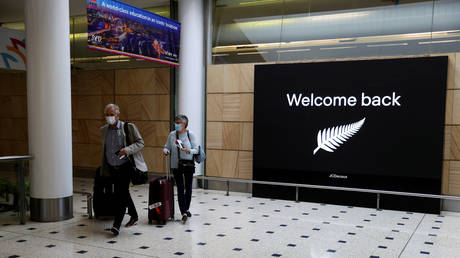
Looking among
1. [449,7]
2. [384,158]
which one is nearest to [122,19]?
[384,158]

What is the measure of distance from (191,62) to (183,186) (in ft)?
11.3

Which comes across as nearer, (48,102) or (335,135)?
(48,102)

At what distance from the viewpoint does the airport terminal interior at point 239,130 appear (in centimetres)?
534

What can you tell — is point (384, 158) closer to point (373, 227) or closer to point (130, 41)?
point (373, 227)

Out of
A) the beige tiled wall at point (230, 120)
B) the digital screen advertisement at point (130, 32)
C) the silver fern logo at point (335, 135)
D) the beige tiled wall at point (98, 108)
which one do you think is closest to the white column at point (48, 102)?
the digital screen advertisement at point (130, 32)

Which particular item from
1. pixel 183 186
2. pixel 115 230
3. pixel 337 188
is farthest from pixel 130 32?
pixel 337 188

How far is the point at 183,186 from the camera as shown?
6082mm

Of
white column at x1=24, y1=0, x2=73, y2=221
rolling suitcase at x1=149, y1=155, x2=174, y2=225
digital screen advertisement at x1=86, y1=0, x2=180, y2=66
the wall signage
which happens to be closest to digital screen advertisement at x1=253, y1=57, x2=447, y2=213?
digital screen advertisement at x1=86, y1=0, x2=180, y2=66

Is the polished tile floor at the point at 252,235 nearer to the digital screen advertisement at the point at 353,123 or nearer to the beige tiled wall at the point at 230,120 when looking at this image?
the digital screen advertisement at the point at 353,123

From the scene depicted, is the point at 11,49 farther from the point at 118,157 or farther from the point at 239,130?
the point at 239,130

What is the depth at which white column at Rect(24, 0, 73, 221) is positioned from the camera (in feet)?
18.9

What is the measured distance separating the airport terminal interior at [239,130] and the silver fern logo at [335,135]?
0.06 feet

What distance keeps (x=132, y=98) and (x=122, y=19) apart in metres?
3.37

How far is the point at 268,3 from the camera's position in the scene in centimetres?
859
